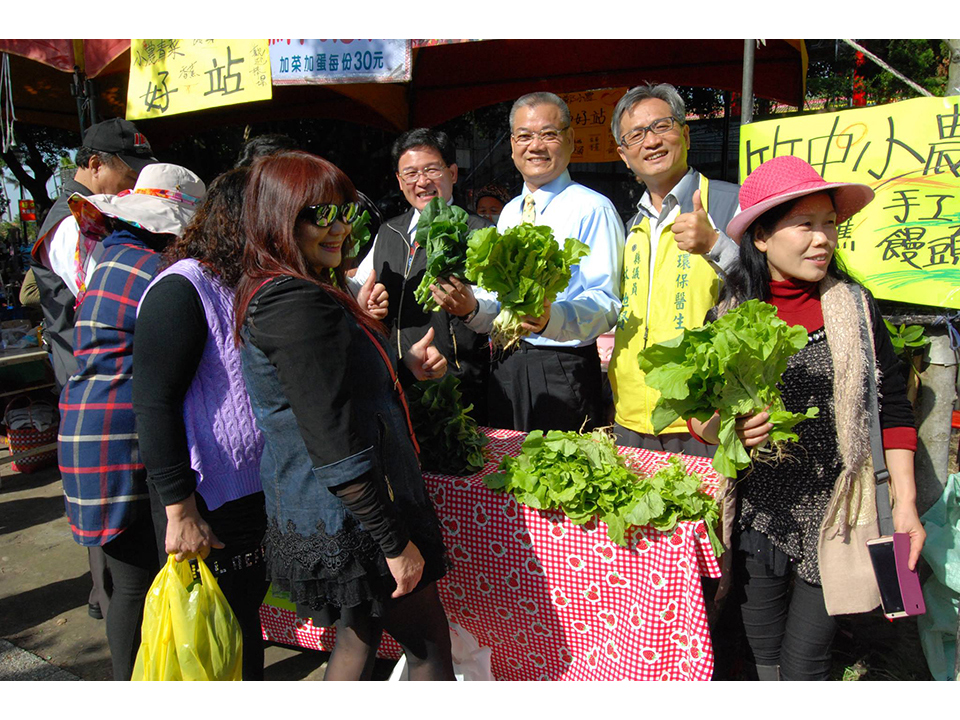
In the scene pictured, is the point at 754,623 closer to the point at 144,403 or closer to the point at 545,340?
the point at 545,340

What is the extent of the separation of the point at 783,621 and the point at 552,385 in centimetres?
123

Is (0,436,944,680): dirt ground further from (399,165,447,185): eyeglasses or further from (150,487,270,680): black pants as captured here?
(399,165,447,185): eyeglasses

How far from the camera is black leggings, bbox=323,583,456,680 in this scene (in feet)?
6.22

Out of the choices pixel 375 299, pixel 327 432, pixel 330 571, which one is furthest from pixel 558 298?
pixel 330 571

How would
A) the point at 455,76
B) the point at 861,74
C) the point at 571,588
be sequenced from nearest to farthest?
the point at 571,588 < the point at 455,76 < the point at 861,74

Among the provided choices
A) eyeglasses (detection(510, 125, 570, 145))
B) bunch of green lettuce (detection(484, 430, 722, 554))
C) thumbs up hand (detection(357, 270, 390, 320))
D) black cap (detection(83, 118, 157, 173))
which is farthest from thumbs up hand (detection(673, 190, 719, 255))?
black cap (detection(83, 118, 157, 173))

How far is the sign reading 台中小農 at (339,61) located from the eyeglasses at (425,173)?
46.0 inches

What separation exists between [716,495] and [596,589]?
20.7 inches

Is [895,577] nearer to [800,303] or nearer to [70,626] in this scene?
[800,303]

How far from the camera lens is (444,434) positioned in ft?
8.14

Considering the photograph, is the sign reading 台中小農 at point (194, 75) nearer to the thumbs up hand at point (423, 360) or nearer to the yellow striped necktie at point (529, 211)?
the yellow striped necktie at point (529, 211)

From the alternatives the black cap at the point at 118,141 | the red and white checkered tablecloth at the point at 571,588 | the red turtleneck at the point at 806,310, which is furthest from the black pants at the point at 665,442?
the black cap at the point at 118,141

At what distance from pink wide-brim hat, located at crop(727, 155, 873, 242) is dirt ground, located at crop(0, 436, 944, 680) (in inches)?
79.0

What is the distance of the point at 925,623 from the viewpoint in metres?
2.55
